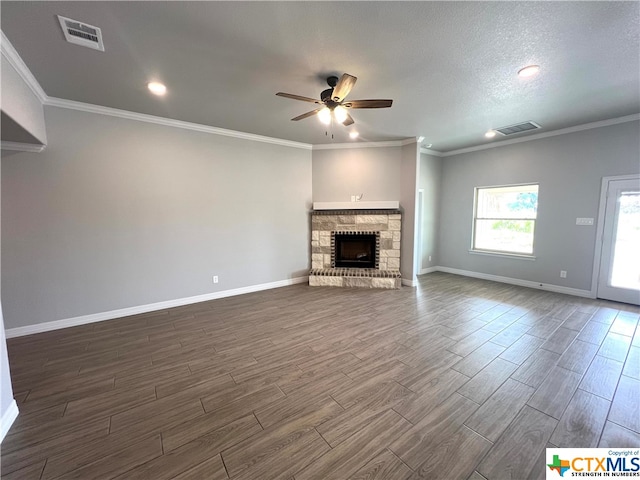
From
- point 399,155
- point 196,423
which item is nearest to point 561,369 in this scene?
point 196,423

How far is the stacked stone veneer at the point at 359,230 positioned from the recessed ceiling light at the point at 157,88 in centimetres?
315

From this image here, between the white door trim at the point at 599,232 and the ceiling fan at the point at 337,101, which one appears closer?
the ceiling fan at the point at 337,101

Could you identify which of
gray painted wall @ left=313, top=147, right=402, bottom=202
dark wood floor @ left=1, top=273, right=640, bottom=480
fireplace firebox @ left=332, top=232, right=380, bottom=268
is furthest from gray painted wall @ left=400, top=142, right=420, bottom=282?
dark wood floor @ left=1, top=273, right=640, bottom=480

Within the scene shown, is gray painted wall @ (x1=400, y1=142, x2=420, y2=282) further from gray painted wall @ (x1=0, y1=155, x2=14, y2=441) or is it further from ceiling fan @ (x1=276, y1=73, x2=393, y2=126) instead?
gray painted wall @ (x1=0, y1=155, x2=14, y2=441)

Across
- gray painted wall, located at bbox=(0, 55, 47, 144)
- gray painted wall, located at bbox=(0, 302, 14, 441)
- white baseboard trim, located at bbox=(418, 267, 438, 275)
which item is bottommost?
white baseboard trim, located at bbox=(418, 267, 438, 275)

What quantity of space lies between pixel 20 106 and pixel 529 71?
16.5 ft

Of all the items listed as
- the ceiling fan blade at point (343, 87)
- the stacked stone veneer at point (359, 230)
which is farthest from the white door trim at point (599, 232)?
the ceiling fan blade at point (343, 87)

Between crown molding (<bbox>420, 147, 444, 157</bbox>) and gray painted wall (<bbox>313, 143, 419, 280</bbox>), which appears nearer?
gray painted wall (<bbox>313, 143, 419, 280</bbox>)

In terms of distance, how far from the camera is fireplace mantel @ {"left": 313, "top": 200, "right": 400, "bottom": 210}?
5.02 metres

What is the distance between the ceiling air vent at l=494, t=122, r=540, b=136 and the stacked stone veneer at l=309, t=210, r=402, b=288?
88.2 inches

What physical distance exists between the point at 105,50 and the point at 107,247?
7.89ft

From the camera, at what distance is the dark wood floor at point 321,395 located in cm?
145

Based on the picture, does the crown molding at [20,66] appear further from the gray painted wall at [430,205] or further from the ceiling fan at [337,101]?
the gray painted wall at [430,205]

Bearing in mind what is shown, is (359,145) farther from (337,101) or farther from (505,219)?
(505,219)
